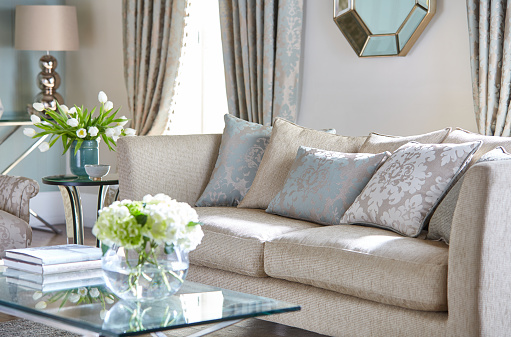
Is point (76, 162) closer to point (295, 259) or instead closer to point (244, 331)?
point (244, 331)

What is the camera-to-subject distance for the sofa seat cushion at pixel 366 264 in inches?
98.3

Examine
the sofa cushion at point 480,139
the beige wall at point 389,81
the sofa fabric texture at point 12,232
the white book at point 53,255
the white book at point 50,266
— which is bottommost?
the sofa fabric texture at point 12,232

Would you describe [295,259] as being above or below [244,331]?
above

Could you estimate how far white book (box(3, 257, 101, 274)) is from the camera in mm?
2537

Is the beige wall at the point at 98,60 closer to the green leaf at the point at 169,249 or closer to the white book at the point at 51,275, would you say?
the white book at the point at 51,275

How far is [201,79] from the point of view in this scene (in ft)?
18.4

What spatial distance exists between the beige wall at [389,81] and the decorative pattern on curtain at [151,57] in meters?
1.11

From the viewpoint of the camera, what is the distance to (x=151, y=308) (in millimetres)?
2096

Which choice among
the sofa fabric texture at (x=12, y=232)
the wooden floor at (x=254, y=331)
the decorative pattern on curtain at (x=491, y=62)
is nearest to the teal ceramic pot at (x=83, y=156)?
the sofa fabric texture at (x=12, y=232)

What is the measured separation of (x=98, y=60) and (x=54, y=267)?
3921mm

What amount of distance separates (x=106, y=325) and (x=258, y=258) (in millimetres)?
1153

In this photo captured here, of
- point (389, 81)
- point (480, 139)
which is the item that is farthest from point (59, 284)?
point (389, 81)

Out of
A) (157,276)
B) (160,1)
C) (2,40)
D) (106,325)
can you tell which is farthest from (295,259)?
(2,40)

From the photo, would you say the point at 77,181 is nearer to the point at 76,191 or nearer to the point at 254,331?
the point at 76,191
